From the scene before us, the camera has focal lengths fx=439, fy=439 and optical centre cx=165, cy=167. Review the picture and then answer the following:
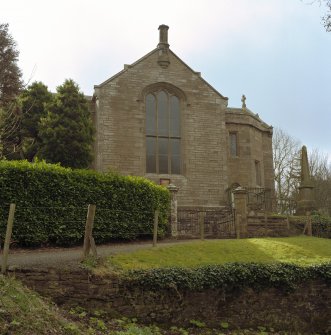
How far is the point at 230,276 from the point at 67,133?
46.6 ft

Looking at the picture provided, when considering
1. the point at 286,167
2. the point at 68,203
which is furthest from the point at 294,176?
the point at 68,203

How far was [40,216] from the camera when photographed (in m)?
14.3

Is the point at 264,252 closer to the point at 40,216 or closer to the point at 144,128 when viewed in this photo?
the point at 40,216

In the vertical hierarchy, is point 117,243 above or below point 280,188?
below

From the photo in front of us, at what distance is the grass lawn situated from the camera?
11705 millimetres

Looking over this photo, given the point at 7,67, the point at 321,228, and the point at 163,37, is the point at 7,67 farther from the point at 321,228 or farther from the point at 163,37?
the point at 321,228

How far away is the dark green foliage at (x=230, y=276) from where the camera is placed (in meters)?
10.4

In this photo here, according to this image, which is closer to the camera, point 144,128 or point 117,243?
point 117,243

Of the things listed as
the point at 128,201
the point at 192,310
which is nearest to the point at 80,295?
the point at 192,310

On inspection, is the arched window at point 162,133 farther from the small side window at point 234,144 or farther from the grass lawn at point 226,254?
the grass lawn at point 226,254

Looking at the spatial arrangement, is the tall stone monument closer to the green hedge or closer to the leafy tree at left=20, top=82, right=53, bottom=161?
the green hedge

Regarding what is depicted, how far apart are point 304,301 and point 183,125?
1583 cm

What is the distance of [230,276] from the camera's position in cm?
1143

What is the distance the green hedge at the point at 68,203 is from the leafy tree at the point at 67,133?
258 inches
